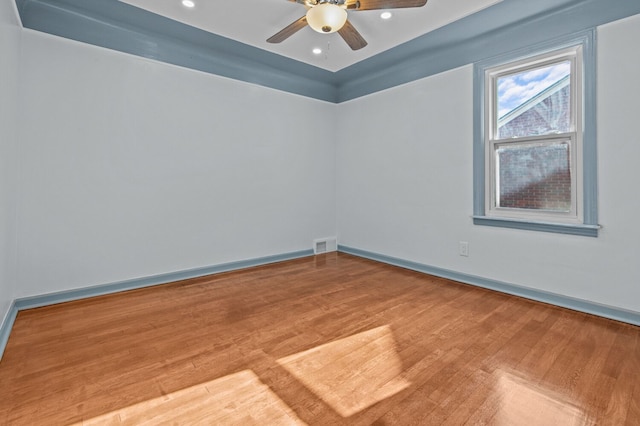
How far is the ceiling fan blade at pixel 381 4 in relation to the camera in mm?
2076

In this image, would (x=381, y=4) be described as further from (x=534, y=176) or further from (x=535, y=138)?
(x=534, y=176)

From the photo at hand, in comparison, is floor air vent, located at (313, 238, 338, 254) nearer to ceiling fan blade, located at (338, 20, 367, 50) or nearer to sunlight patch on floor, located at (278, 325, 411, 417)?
sunlight patch on floor, located at (278, 325, 411, 417)

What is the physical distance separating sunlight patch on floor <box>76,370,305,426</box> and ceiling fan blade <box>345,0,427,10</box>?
2.54 m

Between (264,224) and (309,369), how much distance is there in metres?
2.53

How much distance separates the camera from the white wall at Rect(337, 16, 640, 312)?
2293 mm

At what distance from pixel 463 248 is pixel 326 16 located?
2612 millimetres

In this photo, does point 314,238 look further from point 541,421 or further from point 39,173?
point 541,421

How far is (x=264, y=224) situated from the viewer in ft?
13.3

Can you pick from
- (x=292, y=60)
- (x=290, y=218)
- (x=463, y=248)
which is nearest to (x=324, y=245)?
(x=290, y=218)

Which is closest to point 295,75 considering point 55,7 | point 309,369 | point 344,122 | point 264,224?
point 344,122

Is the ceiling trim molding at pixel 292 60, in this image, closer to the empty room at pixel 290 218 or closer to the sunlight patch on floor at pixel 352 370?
the empty room at pixel 290 218

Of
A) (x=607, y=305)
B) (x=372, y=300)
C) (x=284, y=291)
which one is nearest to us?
(x=607, y=305)

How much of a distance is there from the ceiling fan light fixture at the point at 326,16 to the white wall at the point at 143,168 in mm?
1846

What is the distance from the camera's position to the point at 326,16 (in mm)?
2107
